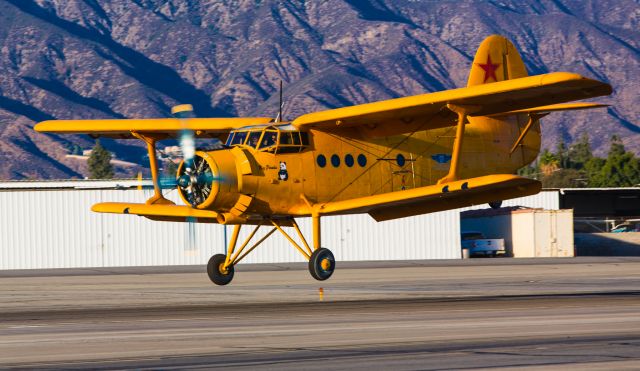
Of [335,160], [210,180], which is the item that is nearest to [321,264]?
[335,160]

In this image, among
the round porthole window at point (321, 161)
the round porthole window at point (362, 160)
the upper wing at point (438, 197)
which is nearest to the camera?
the upper wing at point (438, 197)

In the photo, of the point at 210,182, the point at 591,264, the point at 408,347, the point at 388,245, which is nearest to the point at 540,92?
the point at 210,182

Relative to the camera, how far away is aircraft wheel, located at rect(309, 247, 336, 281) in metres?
28.7

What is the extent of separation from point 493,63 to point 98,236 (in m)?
34.6

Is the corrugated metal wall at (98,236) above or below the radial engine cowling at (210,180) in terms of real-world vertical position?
below

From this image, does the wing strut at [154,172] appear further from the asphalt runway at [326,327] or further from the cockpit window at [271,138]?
the cockpit window at [271,138]

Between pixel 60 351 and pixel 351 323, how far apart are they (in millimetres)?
5853

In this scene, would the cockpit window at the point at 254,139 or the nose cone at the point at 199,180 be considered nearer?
the nose cone at the point at 199,180

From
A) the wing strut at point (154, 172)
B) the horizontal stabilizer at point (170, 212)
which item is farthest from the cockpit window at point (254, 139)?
the wing strut at point (154, 172)

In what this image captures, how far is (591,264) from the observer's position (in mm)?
53906

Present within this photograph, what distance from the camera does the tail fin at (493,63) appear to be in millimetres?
33781

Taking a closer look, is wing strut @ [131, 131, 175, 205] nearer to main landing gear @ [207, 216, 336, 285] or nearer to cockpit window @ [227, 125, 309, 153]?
main landing gear @ [207, 216, 336, 285]

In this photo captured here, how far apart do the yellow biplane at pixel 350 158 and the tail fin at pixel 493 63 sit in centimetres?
4

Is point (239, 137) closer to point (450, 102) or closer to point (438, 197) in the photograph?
point (438, 197)
